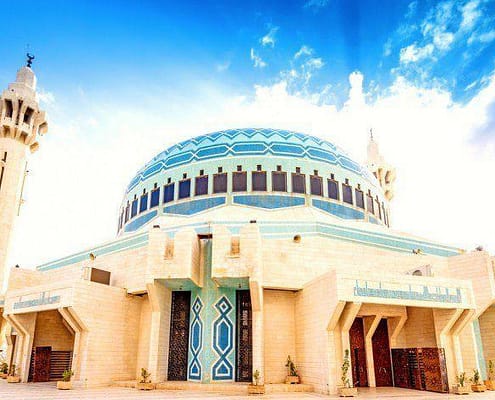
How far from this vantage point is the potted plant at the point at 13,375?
16.1m

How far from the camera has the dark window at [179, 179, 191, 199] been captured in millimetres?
22172

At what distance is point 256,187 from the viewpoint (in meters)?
21.6

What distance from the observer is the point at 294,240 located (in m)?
16.0

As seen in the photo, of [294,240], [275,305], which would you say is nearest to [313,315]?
[275,305]

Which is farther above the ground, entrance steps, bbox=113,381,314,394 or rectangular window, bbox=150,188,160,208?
rectangular window, bbox=150,188,160,208

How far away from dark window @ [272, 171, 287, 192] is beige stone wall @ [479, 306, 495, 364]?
10.3 meters

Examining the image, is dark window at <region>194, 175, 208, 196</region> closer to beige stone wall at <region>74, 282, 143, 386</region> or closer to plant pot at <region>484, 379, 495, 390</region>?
beige stone wall at <region>74, 282, 143, 386</region>

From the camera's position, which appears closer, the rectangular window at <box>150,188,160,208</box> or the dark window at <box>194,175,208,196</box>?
the dark window at <box>194,175,208,196</box>

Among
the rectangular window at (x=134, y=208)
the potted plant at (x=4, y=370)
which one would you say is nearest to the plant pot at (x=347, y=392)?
the potted plant at (x=4, y=370)

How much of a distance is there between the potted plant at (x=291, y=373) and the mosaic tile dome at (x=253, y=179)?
8161 mm

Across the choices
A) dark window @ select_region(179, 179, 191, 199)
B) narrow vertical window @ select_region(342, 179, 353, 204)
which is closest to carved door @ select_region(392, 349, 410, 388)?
narrow vertical window @ select_region(342, 179, 353, 204)

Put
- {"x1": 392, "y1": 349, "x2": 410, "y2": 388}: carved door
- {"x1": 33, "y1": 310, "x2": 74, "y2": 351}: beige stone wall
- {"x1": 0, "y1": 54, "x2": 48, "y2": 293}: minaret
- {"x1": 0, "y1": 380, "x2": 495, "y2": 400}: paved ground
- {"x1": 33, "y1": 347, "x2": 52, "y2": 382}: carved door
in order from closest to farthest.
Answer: {"x1": 0, "y1": 380, "x2": 495, "y2": 400}: paved ground
{"x1": 392, "y1": 349, "x2": 410, "y2": 388}: carved door
{"x1": 33, "y1": 347, "x2": 52, "y2": 382}: carved door
{"x1": 33, "y1": 310, "x2": 74, "y2": 351}: beige stone wall
{"x1": 0, "y1": 54, "x2": 48, "y2": 293}: minaret

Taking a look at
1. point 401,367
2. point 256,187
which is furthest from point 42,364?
point 401,367

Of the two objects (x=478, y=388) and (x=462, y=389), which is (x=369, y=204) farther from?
(x=462, y=389)
